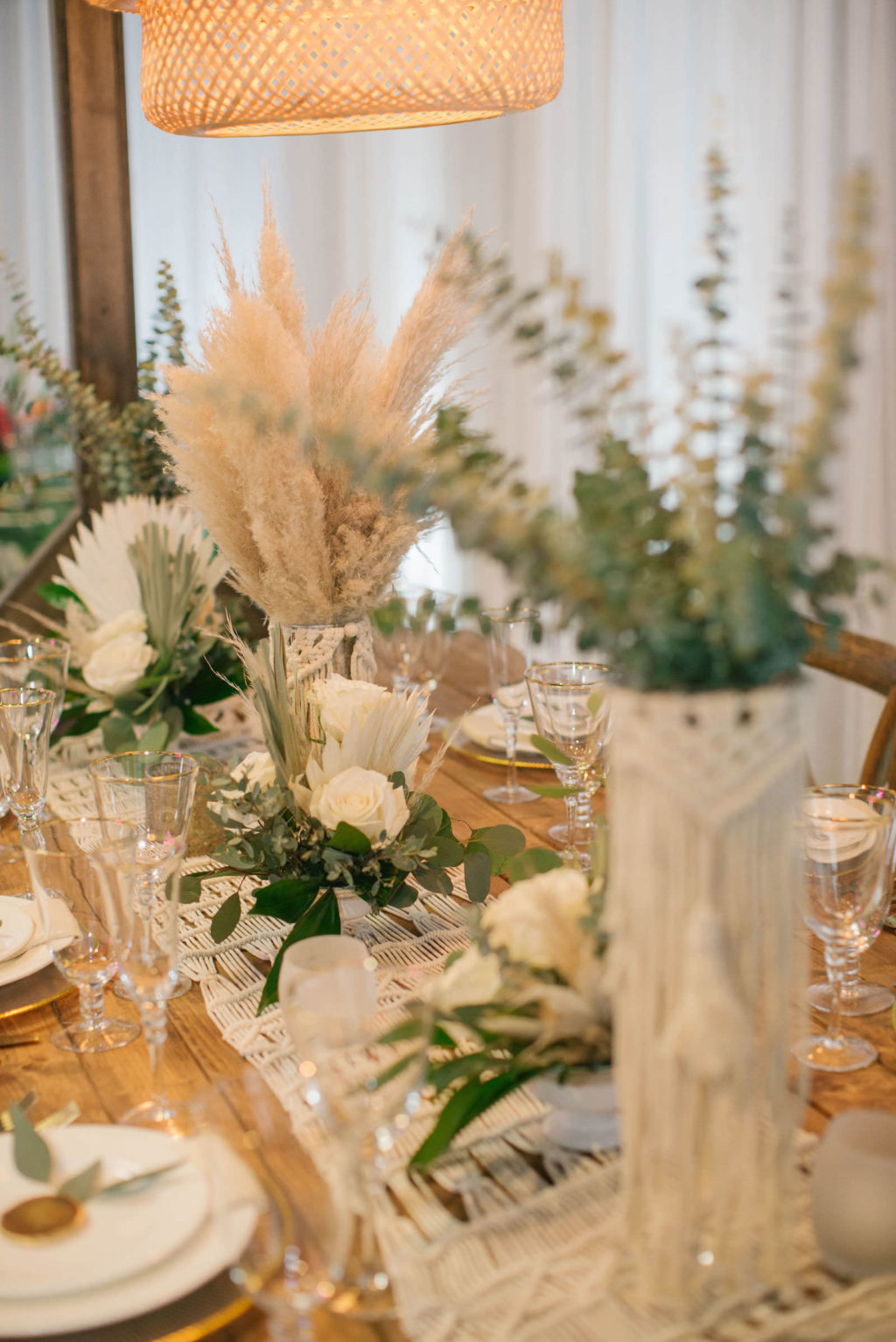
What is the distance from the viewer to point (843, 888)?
93 cm

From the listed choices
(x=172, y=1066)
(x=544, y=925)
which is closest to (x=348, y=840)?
(x=172, y=1066)

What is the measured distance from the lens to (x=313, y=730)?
1147 millimetres

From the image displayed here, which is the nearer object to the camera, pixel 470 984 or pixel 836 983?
pixel 470 984

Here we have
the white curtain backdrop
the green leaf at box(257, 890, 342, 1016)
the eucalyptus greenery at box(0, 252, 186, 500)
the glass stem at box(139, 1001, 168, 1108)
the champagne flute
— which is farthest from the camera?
the white curtain backdrop

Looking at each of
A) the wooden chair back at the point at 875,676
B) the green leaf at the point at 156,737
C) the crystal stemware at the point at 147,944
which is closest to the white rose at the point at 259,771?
the crystal stemware at the point at 147,944

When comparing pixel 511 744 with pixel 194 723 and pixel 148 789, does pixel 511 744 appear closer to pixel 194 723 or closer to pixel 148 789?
pixel 194 723

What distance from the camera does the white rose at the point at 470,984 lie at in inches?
30.4

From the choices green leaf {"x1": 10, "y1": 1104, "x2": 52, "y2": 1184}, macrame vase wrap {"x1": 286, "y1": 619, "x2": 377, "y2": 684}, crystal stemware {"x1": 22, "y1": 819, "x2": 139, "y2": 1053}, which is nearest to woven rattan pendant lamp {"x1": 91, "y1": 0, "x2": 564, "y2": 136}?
macrame vase wrap {"x1": 286, "y1": 619, "x2": 377, "y2": 684}

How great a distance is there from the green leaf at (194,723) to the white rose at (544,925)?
975 millimetres

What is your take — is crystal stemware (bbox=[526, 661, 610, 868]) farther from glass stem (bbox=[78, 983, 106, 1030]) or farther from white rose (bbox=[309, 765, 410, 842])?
glass stem (bbox=[78, 983, 106, 1030])

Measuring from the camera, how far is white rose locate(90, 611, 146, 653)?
5.53 feet

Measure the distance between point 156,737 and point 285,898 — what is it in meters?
0.54

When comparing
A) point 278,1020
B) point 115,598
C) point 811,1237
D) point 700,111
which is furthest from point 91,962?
point 700,111

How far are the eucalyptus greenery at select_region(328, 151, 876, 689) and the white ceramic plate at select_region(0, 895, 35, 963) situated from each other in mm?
661
